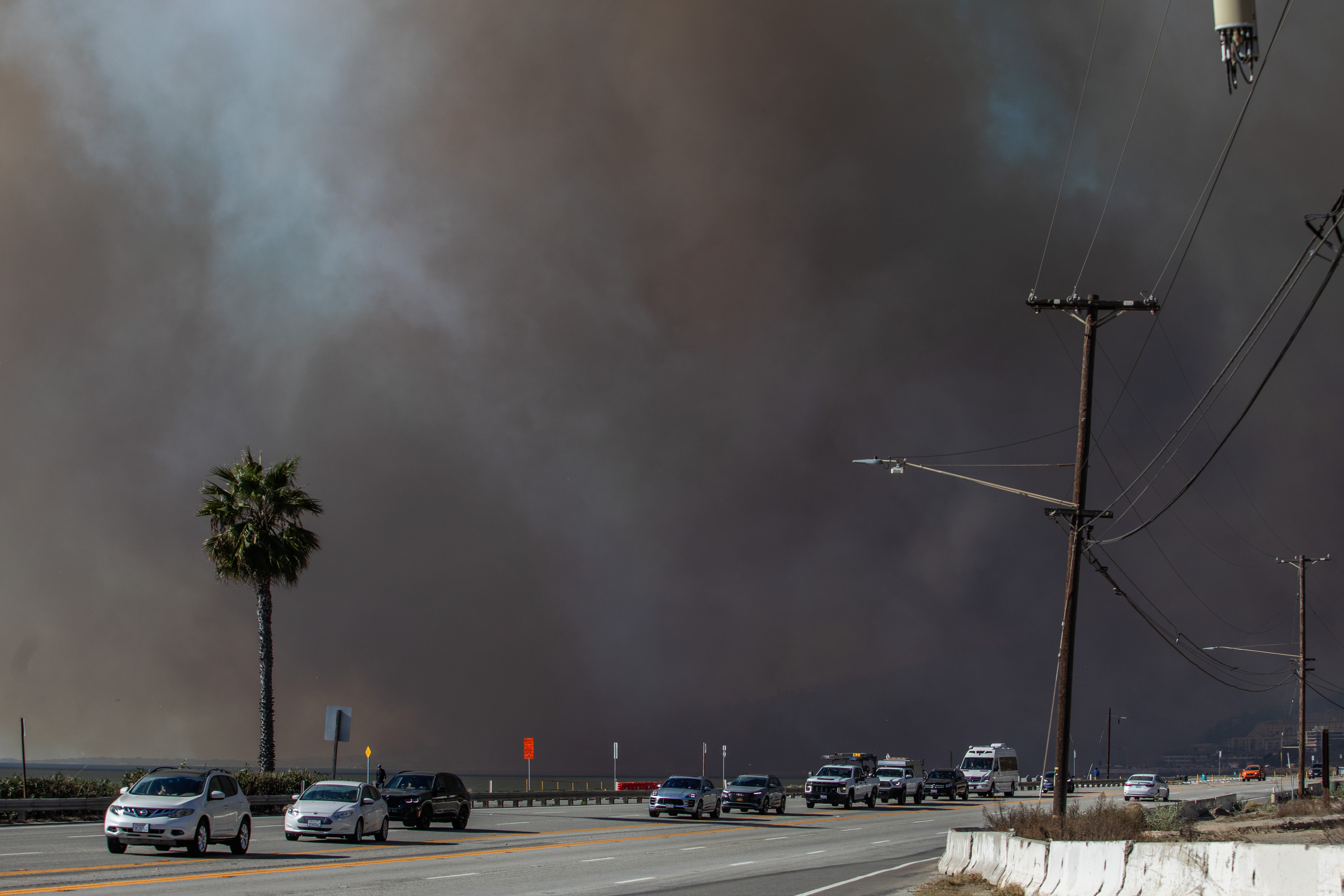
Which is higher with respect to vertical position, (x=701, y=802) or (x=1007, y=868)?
(x=1007, y=868)

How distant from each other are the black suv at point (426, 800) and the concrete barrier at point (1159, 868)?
17013mm

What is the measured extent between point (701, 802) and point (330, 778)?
2104 cm

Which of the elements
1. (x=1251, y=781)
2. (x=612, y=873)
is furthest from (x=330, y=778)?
(x=1251, y=781)

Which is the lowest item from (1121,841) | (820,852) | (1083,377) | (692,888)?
(820,852)

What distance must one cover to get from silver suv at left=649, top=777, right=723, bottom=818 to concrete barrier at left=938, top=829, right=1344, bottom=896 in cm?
1935

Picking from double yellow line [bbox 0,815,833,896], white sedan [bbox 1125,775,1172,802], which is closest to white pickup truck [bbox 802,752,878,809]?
white sedan [bbox 1125,775,1172,802]

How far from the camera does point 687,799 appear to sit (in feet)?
130

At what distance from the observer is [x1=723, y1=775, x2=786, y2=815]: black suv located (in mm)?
45562

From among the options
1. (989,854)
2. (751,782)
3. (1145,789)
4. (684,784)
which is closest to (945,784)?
(1145,789)

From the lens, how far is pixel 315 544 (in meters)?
49.8

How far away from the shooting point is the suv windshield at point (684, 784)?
40562 millimetres

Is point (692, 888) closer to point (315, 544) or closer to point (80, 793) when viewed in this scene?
point (80, 793)

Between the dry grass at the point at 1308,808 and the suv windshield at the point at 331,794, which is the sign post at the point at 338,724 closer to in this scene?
the suv windshield at the point at 331,794

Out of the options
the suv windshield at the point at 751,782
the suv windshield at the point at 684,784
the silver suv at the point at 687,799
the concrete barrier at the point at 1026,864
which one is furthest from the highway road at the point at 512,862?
the suv windshield at the point at 751,782
